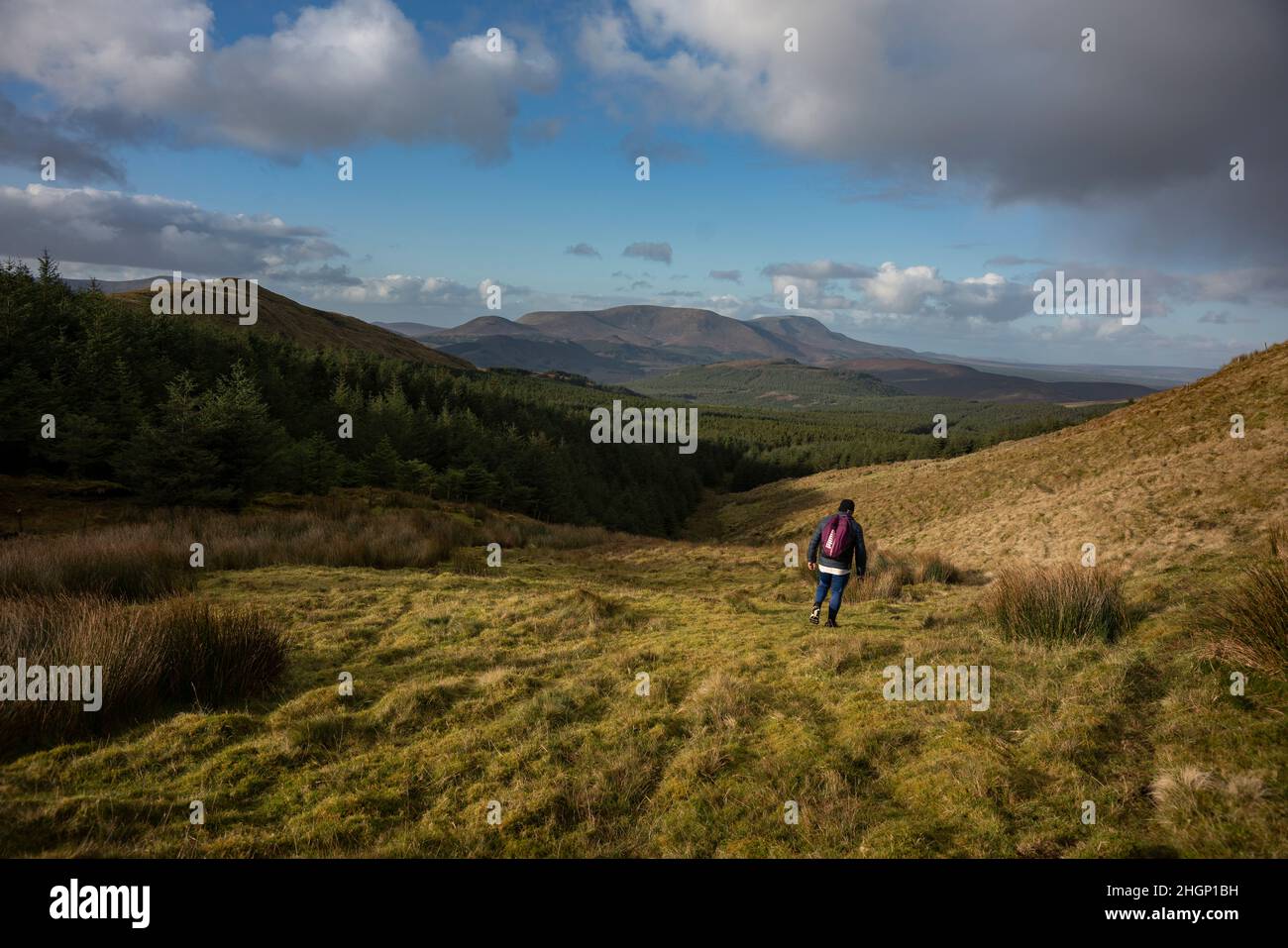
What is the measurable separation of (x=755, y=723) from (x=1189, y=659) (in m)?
4.99

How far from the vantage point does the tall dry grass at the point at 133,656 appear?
18.8 ft

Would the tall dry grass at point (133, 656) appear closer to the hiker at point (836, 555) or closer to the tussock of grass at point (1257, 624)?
the hiker at point (836, 555)

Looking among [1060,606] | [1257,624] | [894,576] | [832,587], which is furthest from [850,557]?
[1257,624]

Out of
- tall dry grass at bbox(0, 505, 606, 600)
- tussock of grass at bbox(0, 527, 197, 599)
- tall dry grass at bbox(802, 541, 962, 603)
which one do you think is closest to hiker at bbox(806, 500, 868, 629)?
tall dry grass at bbox(802, 541, 962, 603)

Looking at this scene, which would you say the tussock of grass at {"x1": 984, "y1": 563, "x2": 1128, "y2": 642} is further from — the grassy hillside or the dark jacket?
the dark jacket

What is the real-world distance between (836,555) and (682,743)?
221 inches

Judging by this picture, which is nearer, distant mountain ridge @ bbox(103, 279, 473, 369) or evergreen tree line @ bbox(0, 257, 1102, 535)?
evergreen tree line @ bbox(0, 257, 1102, 535)

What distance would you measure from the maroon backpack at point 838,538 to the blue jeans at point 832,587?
40 centimetres

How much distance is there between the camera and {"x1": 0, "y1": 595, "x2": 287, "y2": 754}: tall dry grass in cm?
573

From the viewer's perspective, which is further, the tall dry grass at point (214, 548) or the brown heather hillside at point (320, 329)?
the brown heather hillside at point (320, 329)

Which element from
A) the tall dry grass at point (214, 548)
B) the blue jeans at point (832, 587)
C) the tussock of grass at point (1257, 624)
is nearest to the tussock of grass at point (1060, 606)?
the tussock of grass at point (1257, 624)

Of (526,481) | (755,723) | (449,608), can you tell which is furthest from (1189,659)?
(526,481)

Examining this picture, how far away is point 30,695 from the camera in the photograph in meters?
5.71

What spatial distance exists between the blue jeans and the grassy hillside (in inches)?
26.1
